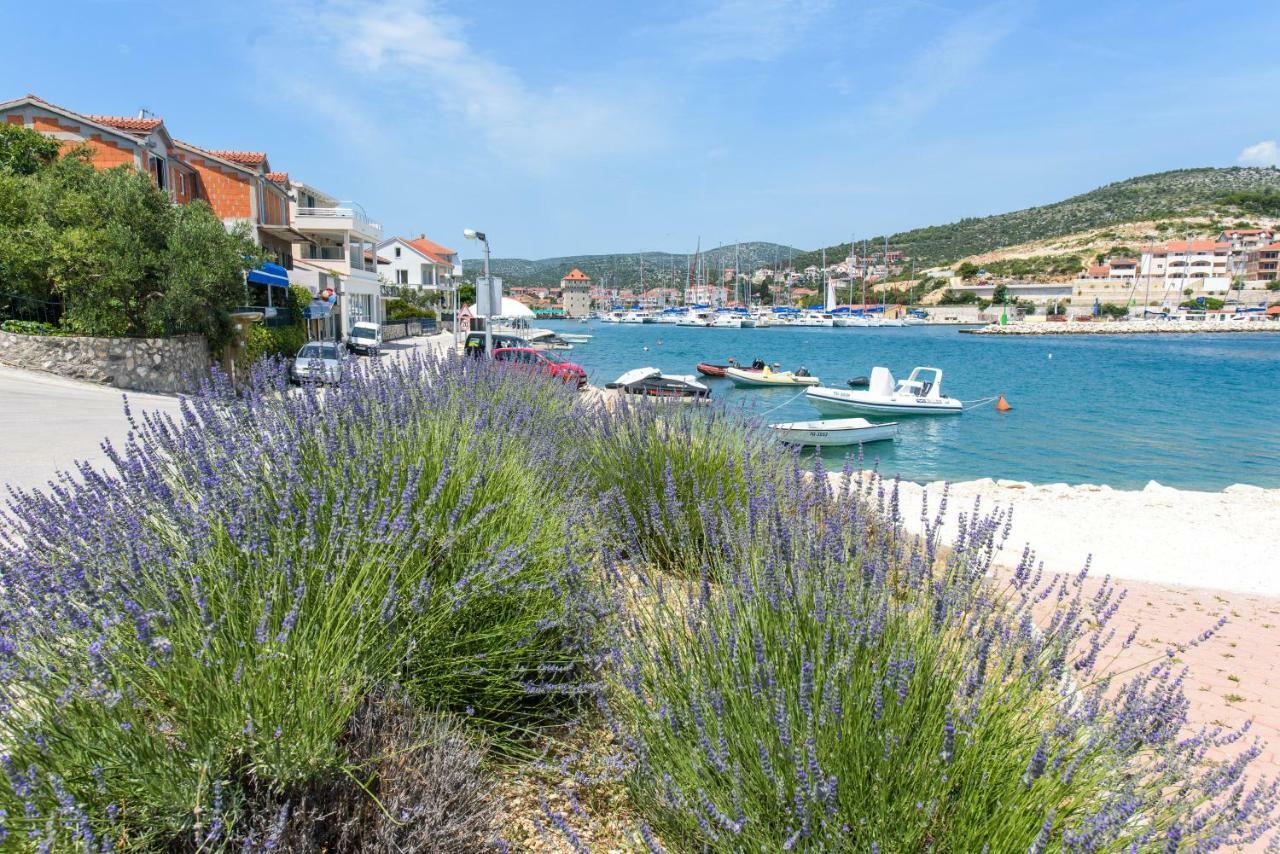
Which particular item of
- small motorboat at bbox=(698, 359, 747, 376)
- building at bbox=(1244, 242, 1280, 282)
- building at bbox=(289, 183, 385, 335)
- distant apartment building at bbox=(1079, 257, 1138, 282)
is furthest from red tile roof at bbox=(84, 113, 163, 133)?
building at bbox=(1244, 242, 1280, 282)

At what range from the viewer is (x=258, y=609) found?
96.4 inches

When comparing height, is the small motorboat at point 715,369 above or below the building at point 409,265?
below

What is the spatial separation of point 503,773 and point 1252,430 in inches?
1372

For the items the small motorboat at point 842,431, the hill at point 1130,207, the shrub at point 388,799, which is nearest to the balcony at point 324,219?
the small motorboat at point 842,431

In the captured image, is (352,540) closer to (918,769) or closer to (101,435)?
(918,769)

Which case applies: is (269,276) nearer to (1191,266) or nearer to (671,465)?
(671,465)

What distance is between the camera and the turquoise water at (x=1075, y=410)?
20719mm

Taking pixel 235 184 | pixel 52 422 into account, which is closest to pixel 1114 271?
pixel 235 184

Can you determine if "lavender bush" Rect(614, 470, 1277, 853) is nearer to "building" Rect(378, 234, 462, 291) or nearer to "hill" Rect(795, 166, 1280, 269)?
"building" Rect(378, 234, 462, 291)

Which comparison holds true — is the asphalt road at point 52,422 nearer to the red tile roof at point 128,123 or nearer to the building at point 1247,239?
the red tile roof at point 128,123

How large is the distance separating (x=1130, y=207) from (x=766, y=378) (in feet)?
576

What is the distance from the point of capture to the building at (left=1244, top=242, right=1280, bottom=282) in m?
128

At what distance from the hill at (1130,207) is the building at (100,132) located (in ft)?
587

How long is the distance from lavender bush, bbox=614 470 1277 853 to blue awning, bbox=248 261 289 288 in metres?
26.5
